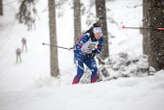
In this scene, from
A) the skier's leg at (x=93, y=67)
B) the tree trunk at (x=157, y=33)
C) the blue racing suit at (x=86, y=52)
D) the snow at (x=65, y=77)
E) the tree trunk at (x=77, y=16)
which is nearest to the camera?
the snow at (x=65, y=77)

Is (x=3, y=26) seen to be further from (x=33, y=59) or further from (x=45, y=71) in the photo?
(x=45, y=71)

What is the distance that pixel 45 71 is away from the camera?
1494 cm

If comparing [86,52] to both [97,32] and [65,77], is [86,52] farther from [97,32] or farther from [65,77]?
[65,77]

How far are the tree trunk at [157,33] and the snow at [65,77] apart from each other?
656 mm

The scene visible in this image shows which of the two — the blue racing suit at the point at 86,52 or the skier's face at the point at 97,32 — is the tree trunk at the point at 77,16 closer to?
the blue racing suit at the point at 86,52

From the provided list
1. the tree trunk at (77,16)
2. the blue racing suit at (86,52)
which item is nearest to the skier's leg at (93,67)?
the blue racing suit at (86,52)

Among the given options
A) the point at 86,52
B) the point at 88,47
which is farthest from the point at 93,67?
the point at 88,47

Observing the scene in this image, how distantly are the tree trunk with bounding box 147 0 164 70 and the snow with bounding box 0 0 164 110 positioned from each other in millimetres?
656

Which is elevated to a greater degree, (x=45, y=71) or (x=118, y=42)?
(x=118, y=42)

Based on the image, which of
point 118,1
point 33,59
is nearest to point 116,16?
point 118,1

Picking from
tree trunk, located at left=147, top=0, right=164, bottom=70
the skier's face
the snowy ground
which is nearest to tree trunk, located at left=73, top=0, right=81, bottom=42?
the skier's face

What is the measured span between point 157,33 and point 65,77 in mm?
7192

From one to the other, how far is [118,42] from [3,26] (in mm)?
20190

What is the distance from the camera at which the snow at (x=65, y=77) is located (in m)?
3.36
